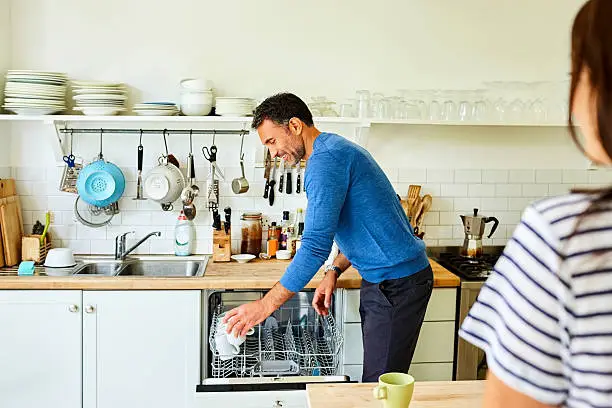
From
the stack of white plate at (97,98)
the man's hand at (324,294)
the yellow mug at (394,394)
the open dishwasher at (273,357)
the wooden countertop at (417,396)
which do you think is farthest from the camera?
the stack of white plate at (97,98)

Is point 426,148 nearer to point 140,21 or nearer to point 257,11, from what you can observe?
point 257,11

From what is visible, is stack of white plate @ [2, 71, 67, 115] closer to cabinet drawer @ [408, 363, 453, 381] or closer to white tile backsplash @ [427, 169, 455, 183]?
white tile backsplash @ [427, 169, 455, 183]

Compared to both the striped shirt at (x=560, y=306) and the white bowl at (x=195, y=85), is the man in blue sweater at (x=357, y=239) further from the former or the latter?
the striped shirt at (x=560, y=306)

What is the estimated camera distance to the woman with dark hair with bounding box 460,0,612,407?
829 millimetres

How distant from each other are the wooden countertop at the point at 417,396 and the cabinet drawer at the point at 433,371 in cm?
160

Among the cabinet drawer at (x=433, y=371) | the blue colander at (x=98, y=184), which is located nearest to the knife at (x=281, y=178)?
the blue colander at (x=98, y=184)

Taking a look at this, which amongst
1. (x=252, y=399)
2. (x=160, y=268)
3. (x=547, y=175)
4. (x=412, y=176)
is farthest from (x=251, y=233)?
(x=547, y=175)

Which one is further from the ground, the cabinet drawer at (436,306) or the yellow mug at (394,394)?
the yellow mug at (394,394)

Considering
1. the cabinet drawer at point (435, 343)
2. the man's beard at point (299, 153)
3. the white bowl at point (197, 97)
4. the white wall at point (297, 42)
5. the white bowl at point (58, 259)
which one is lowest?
the cabinet drawer at point (435, 343)

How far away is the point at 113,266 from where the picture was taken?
12.3 ft

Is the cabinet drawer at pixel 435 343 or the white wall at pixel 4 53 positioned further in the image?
the white wall at pixel 4 53

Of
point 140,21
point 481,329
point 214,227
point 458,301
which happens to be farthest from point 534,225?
point 140,21

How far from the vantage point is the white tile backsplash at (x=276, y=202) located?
387 cm

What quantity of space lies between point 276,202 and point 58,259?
116 centimetres
